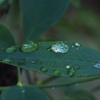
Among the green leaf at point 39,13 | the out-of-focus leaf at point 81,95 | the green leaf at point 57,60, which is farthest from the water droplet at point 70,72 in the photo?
the out-of-focus leaf at point 81,95

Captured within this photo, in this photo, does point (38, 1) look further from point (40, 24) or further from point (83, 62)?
point (83, 62)

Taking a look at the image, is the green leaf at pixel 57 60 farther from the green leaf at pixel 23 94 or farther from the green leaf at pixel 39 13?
the green leaf at pixel 39 13

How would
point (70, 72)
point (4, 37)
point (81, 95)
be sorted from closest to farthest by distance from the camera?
1. point (70, 72)
2. point (4, 37)
3. point (81, 95)

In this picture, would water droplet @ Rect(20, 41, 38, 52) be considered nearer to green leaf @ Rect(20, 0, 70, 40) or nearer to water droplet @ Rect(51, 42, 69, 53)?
water droplet @ Rect(51, 42, 69, 53)

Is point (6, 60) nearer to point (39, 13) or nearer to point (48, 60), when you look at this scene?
point (48, 60)

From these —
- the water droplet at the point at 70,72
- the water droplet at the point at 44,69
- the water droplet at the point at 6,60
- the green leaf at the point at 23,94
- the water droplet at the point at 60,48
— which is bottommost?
the green leaf at the point at 23,94

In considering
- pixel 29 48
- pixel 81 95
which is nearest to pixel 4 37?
pixel 29 48

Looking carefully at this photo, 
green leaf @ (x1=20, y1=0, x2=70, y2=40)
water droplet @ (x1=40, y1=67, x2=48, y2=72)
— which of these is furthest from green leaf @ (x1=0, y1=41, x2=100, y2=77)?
green leaf @ (x1=20, y1=0, x2=70, y2=40)
